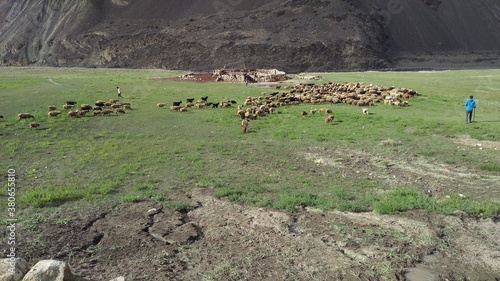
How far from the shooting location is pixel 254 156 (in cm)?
1817

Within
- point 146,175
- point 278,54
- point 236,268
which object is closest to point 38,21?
point 278,54

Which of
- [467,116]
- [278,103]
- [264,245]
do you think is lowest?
[264,245]

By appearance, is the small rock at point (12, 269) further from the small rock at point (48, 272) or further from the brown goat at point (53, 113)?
the brown goat at point (53, 113)

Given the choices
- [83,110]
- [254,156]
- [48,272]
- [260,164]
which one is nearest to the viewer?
[48,272]

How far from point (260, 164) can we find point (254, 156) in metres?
1.19

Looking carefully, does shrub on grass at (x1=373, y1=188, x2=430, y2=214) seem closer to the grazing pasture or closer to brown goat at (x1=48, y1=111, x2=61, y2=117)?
the grazing pasture

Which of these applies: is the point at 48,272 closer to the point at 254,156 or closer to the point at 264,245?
the point at 264,245

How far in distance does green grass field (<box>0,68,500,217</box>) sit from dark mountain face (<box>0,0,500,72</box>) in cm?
6493

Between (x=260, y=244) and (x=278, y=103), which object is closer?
(x=260, y=244)

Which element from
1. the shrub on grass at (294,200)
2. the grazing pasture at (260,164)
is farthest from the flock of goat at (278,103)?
the shrub on grass at (294,200)

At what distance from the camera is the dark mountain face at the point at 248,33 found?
310ft

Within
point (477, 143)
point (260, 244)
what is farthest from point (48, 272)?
point (477, 143)

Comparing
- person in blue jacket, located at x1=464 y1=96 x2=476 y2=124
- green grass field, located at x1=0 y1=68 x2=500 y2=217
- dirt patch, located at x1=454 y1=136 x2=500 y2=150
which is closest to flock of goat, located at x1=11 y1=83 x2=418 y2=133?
green grass field, located at x1=0 y1=68 x2=500 y2=217

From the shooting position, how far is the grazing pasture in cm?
1217
